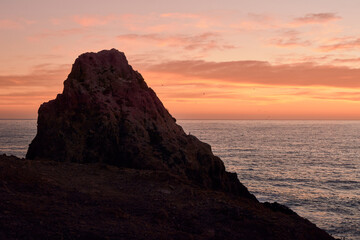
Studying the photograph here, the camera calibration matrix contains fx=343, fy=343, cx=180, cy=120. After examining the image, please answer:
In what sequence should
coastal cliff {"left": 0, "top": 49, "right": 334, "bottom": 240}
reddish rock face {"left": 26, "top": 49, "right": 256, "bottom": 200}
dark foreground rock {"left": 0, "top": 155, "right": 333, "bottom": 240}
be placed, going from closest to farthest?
dark foreground rock {"left": 0, "top": 155, "right": 333, "bottom": 240} → coastal cliff {"left": 0, "top": 49, "right": 334, "bottom": 240} → reddish rock face {"left": 26, "top": 49, "right": 256, "bottom": 200}

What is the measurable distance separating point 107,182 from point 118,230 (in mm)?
5675

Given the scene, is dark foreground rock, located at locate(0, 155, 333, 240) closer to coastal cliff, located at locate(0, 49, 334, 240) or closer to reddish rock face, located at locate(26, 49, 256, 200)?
coastal cliff, located at locate(0, 49, 334, 240)

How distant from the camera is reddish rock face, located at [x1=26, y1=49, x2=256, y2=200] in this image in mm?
21250

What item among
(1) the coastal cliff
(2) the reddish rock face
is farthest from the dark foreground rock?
(2) the reddish rock face

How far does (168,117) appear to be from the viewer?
84.8 feet

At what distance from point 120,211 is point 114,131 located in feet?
35.7

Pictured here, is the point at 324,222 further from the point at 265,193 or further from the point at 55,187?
the point at 55,187

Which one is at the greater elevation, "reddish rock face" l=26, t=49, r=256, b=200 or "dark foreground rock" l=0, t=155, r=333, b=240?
"reddish rock face" l=26, t=49, r=256, b=200

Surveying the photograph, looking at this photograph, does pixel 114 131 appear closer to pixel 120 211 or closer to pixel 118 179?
pixel 118 179

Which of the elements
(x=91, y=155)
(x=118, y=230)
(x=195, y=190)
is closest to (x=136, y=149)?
(x=91, y=155)

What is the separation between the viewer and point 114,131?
72.3 feet

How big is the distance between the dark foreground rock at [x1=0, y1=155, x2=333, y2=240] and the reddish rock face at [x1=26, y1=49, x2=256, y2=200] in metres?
4.85

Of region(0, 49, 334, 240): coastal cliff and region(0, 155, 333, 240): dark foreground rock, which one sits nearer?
region(0, 155, 333, 240): dark foreground rock

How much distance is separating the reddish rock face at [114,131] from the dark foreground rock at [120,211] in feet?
15.9
